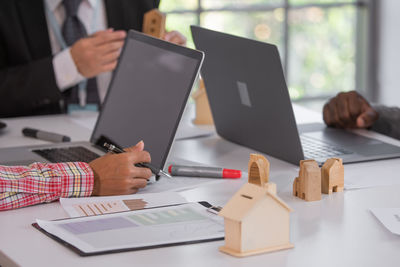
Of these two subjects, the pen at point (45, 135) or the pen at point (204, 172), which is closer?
the pen at point (204, 172)

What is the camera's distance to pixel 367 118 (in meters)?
1.99

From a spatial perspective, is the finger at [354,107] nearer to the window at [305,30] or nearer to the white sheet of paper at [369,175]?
the white sheet of paper at [369,175]

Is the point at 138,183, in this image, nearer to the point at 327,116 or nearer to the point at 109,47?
the point at 327,116

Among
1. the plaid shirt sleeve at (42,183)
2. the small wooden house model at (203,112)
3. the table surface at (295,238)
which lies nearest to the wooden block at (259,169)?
the table surface at (295,238)

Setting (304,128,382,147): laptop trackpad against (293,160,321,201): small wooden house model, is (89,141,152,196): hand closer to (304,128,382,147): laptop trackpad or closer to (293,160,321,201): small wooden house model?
(293,160,321,201): small wooden house model

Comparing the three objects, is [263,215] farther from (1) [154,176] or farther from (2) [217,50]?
(2) [217,50]

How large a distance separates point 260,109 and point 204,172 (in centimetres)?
27

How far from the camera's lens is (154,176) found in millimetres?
1504

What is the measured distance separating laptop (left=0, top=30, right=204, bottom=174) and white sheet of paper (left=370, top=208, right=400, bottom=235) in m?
0.50

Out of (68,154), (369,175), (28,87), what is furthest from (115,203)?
(28,87)

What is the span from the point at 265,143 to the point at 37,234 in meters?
0.76

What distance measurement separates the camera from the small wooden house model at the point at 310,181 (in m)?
1.32

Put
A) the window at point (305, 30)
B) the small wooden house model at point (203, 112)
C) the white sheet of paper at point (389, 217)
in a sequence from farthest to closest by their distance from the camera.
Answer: the window at point (305, 30) → the small wooden house model at point (203, 112) → the white sheet of paper at point (389, 217)

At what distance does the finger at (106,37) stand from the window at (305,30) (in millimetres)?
2843
